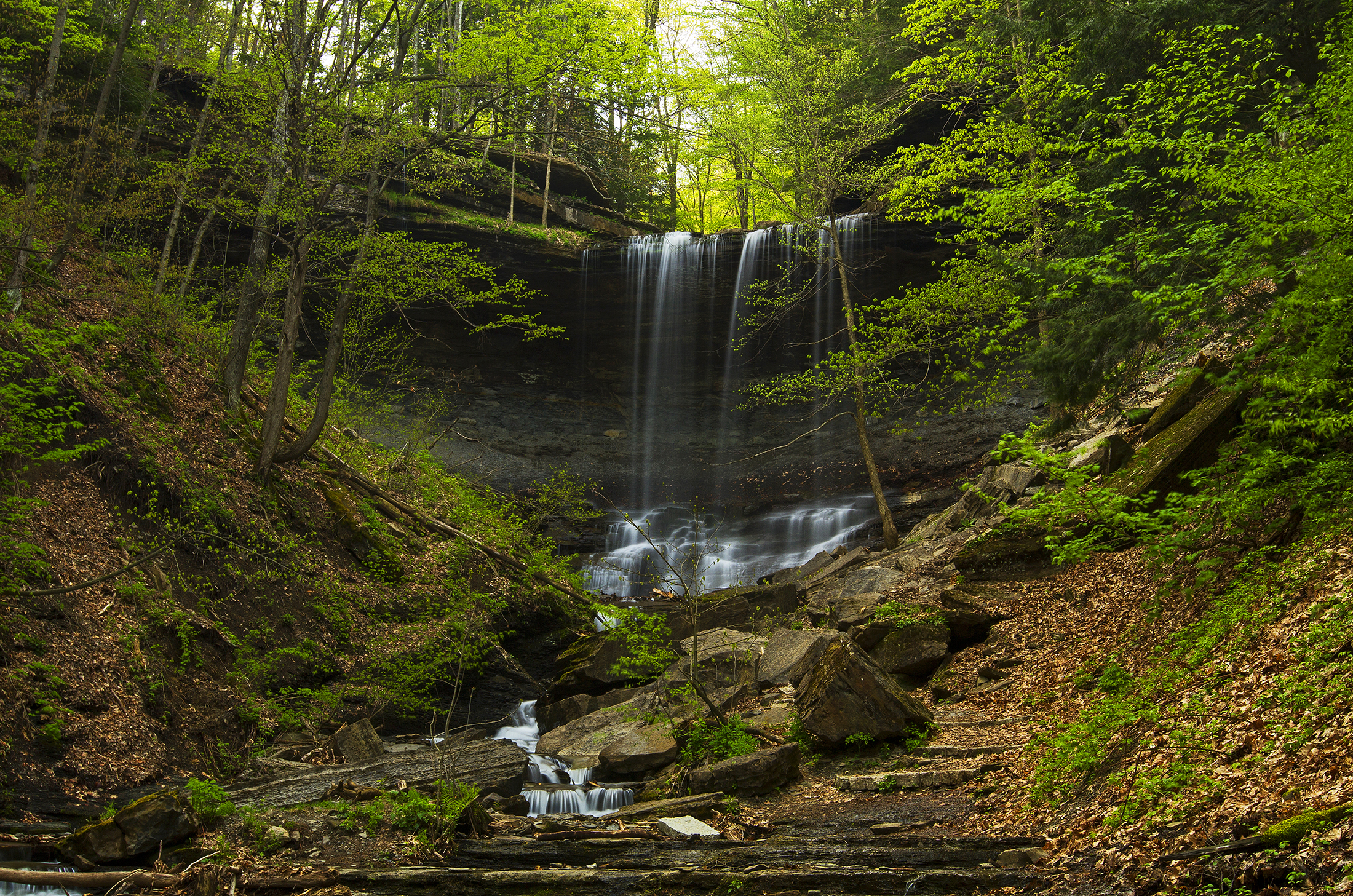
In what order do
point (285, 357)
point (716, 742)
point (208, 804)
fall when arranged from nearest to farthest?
point (208, 804) < point (716, 742) < point (285, 357)

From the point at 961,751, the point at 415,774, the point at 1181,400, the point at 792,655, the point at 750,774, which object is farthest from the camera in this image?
the point at 792,655

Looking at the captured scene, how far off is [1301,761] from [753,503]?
2098 centimetres

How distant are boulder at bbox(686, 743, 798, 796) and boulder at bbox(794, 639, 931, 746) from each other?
515 millimetres

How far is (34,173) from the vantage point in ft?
44.0

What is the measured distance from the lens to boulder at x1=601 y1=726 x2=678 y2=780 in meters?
9.64

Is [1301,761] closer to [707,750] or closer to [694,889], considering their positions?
[694,889]

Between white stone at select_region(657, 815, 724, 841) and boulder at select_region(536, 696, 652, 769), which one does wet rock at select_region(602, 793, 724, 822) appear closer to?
white stone at select_region(657, 815, 724, 841)

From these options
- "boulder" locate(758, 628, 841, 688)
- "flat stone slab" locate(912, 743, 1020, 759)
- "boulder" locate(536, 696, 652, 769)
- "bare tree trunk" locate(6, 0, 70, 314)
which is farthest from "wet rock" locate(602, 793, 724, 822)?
"bare tree trunk" locate(6, 0, 70, 314)

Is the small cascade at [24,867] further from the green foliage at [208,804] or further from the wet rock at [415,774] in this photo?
the wet rock at [415,774]

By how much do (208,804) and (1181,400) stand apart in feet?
35.9

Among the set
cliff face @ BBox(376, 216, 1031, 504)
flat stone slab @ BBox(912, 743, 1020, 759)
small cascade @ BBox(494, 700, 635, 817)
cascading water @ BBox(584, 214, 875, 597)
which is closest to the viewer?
flat stone slab @ BBox(912, 743, 1020, 759)

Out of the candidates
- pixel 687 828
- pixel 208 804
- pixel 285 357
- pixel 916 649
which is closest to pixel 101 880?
pixel 208 804

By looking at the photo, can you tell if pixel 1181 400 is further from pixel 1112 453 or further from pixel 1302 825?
pixel 1302 825

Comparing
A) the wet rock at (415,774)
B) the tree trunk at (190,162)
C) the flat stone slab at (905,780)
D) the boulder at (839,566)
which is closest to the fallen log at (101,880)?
the wet rock at (415,774)
